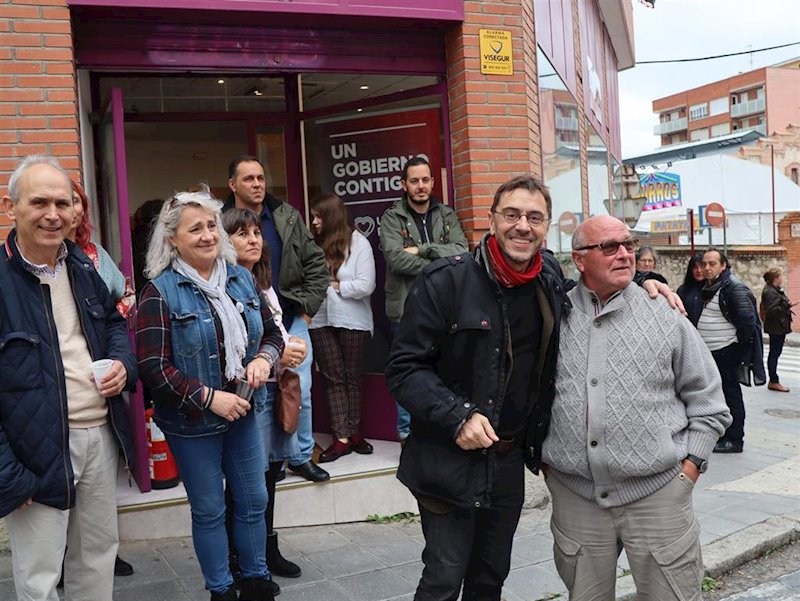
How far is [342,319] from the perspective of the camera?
18.1ft

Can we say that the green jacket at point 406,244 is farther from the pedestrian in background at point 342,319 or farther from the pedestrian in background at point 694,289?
the pedestrian in background at point 694,289

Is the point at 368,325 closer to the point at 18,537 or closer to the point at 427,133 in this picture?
the point at 427,133

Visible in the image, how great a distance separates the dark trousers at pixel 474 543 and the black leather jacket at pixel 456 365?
0.14 m

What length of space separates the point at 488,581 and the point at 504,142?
3524 millimetres

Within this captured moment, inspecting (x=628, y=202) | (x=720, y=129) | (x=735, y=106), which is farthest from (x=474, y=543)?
(x=720, y=129)

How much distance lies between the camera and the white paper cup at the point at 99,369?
284cm

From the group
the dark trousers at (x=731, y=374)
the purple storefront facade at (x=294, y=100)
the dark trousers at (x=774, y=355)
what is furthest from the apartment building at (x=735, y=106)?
the purple storefront facade at (x=294, y=100)

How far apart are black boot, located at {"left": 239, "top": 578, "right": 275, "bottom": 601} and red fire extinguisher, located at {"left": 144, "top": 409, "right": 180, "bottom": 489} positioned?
1519mm

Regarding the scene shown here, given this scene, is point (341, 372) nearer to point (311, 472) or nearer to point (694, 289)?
point (311, 472)

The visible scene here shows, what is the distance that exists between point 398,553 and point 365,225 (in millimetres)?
2687

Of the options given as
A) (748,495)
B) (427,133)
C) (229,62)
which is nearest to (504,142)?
(427,133)

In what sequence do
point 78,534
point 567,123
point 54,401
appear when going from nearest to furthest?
point 54,401 → point 78,534 → point 567,123

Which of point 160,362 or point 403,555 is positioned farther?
point 403,555

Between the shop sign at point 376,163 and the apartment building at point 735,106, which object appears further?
the apartment building at point 735,106
